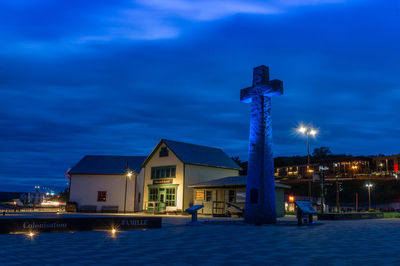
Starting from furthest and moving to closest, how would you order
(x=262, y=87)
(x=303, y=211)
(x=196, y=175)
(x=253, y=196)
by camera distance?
(x=196, y=175) → (x=262, y=87) → (x=253, y=196) → (x=303, y=211)

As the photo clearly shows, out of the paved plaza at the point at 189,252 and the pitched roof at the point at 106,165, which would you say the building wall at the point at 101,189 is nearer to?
the pitched roof at the point at 106,165

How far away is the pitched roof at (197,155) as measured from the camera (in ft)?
124

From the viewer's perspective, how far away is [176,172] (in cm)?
3741

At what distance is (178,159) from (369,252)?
1137 inches

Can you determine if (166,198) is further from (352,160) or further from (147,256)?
(352,160)

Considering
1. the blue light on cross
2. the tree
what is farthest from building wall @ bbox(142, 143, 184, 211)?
the tree

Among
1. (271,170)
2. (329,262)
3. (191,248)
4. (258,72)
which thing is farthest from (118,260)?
(258,72)

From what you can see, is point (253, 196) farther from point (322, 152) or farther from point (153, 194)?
point (322, 152)

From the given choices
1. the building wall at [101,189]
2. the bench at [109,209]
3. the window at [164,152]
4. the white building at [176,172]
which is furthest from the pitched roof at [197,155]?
the bench at [109,209]

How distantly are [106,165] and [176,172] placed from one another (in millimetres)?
11323

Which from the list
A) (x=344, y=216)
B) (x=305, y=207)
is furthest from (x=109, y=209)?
(x=305, y=207)

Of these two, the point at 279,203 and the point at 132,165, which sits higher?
the point at 132,165

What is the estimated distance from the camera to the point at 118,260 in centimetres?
773

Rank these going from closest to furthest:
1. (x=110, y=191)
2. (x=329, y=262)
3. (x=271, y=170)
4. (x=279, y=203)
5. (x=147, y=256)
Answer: (x=329, y=262)
(x=147, y=256)
(x=271, y=170)
(x=279, y=203)
(x=110, y=191)
